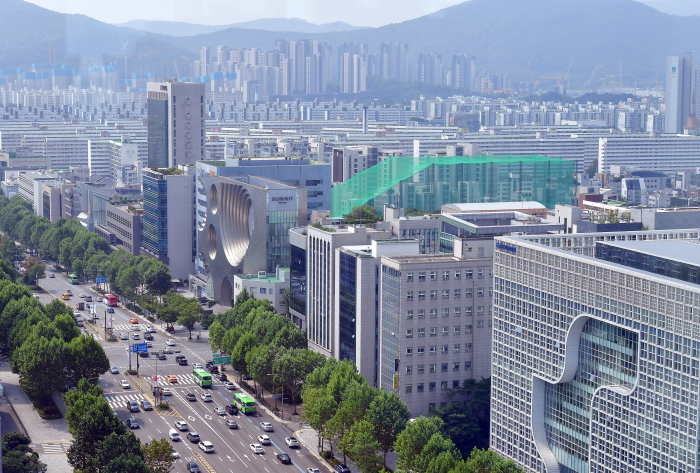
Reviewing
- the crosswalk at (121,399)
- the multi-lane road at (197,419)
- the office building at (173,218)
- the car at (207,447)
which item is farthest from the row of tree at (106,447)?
the office building at (173,218)

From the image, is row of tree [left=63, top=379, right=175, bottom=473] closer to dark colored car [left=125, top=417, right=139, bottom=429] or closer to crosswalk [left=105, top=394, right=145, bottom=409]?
dark colored car [left=125, top=417, right=139, bottom=429]

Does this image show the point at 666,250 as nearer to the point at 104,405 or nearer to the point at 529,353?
the point at 529,353

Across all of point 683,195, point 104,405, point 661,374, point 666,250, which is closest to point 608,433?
point 661,374

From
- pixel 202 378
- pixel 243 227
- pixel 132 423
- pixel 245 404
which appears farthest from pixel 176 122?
pixel 132 423

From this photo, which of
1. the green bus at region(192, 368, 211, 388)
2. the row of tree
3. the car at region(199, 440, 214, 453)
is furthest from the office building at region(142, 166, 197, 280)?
the row of tree

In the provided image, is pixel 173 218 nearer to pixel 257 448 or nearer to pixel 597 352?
pixel 257 448

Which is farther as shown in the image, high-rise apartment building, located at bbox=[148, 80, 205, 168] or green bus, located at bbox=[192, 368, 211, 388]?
high-rise apartment building, located at bbox=[148, 80, 205, 168]
